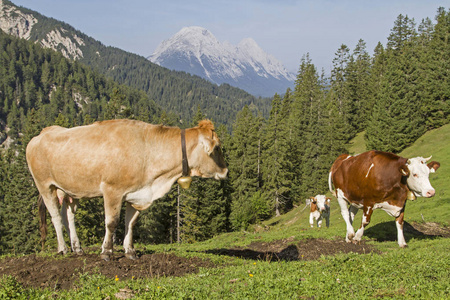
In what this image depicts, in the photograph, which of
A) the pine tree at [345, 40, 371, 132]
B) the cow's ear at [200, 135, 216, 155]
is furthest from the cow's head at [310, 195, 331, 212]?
the pine tree at [345, 40, 371, 132]

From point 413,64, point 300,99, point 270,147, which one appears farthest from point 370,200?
point 300,99

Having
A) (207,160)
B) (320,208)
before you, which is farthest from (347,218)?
(320,208)

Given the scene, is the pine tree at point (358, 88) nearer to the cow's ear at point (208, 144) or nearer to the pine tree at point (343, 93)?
the pine tree at point (343, 93)

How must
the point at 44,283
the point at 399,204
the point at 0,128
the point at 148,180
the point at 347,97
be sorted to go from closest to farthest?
1. the point at 44,283
2. the point at 148,180
3. the point at 399,204
4. the point at 347,97
5. the point at 0,128

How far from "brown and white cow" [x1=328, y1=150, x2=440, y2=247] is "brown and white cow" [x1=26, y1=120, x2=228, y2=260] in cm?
590

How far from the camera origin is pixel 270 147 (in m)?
64.1

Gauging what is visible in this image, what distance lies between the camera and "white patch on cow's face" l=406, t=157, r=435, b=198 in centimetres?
1021

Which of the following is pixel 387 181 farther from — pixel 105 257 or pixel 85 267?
pixel 85 267

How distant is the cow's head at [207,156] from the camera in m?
7.44

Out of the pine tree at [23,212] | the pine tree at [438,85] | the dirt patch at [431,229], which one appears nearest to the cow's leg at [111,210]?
the dirt patch at [431,229]

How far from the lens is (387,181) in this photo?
35.3 feet

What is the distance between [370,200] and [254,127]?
187 feet

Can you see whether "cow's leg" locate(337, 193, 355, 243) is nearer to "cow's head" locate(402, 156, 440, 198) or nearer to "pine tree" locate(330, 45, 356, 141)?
"cow's head" locate(402, 156, 440, 198)

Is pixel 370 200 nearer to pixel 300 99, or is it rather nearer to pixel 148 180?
pixel 148 180
